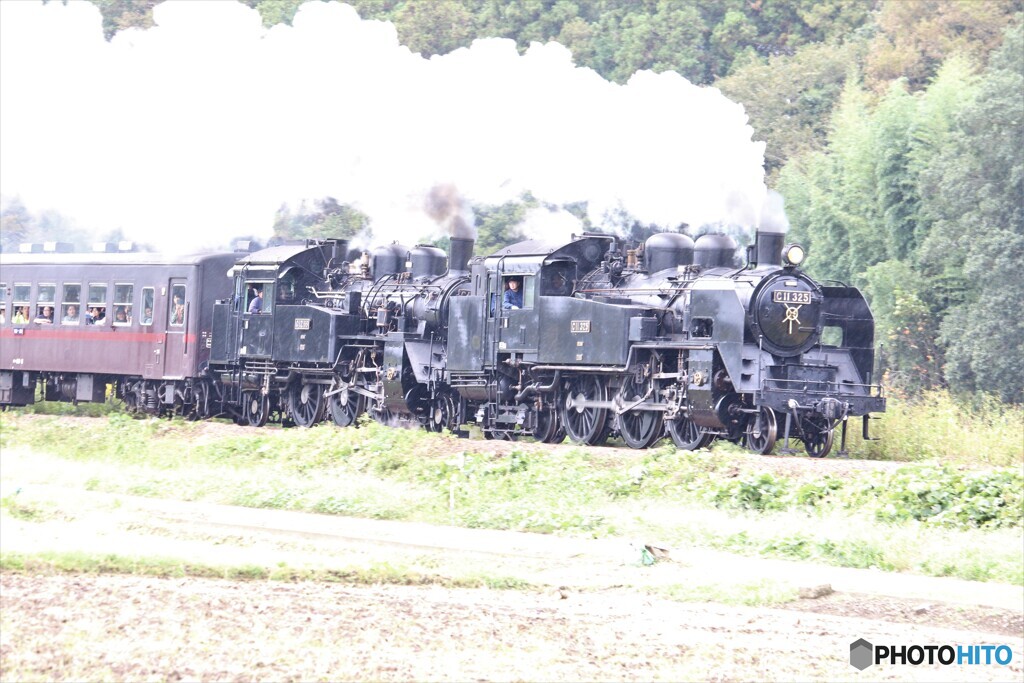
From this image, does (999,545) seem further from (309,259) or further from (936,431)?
(309,259)

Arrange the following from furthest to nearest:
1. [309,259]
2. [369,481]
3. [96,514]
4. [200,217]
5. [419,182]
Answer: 1. [200,217]
2. [419,182]
3. [309,259]
4. [369,481]
5. [96,514]

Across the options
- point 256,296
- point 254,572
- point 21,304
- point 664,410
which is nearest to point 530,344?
point 664,410

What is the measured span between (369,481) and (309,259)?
945 centimetres

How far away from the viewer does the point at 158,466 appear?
69.7 ft

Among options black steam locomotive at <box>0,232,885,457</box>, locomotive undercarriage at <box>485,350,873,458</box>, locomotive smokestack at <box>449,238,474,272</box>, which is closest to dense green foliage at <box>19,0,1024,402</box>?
locomotive smokestack at <box>449,238,474,272</box>

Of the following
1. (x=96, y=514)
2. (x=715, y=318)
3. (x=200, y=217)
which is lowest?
(x=96, y=514)

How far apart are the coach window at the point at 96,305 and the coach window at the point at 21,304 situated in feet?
6.57

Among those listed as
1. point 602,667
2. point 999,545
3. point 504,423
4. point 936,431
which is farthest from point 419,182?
point 602,667

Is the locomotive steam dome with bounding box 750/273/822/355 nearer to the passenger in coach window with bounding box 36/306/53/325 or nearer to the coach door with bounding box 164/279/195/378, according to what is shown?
the coach door with bounding box 164/279/195/378

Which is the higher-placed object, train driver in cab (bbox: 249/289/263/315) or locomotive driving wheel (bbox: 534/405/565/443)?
train driver in cab (bbox: 249/289/263/315)

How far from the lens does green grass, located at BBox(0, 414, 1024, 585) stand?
44.7 ft

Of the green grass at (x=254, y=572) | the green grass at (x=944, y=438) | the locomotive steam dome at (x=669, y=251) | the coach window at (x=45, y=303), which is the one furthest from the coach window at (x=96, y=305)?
the green grass at (x=254, y=572)

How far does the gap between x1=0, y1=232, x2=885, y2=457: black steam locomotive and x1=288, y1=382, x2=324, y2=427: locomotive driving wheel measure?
0.15 feet

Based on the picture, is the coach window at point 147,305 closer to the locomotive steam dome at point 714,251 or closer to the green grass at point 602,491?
the green grass at point 602,491
